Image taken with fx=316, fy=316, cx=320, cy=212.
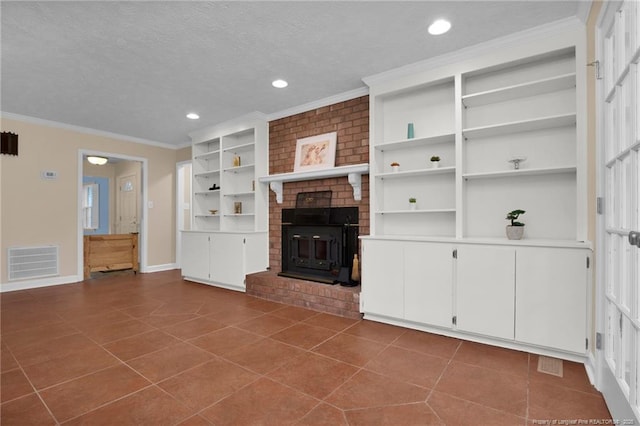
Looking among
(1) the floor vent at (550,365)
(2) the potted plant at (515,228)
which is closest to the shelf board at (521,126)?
(2) the potted plant at (515,228)

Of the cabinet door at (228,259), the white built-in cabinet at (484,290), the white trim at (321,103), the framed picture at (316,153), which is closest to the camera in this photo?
the white built-in cabinet at (484,290)

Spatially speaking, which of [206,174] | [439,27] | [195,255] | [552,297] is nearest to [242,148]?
[206,174]

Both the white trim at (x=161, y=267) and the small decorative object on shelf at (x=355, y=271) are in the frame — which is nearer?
the small decorative object on shelf at (x=355, y=271)

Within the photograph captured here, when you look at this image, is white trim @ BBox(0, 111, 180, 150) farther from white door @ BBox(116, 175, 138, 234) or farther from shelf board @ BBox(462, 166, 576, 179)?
shelf board @ BBox(462, 166, 576, 179)

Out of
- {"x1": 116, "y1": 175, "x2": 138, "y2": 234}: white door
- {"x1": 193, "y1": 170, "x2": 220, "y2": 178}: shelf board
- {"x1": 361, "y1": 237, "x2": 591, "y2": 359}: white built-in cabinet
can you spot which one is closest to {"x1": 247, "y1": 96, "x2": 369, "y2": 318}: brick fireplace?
{"x1": 361, "y1": 237, "x2": 591, "y2": 359}: white built-in cabinet

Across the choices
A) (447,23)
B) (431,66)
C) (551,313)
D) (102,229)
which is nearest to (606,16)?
(447,23)

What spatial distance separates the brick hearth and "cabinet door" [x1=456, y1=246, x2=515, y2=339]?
103 cm

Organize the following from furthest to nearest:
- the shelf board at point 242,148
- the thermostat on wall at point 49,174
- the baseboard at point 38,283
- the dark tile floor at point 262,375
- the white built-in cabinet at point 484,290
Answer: the thermostat on wall at point 49,174
the shelf board at point 242,148
the baseboard at point 38,283
the white built-in cabinet at point 484,290
the dark tile floor at point 262,375

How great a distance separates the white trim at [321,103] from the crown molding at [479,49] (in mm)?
315

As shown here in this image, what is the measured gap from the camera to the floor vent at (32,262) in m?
4.55

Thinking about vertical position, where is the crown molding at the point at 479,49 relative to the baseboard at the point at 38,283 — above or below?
above

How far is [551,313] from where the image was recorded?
227 centimetres

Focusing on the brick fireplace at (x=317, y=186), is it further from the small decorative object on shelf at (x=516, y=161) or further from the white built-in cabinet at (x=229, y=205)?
the small decorative object on shelf at (x=516, y=161)

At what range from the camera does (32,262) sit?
4.69 meters
